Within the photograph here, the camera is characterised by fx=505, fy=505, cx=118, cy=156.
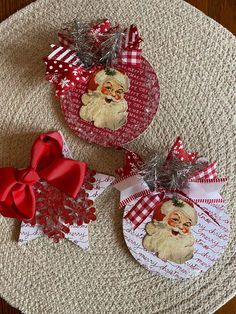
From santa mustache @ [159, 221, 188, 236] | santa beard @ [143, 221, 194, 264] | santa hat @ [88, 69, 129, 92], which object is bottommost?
santa beard @ [143, 221, 194, 264]

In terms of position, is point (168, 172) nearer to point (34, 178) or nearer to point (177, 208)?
point (177, 208)

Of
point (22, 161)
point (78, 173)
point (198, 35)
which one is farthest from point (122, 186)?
point (198, 35)

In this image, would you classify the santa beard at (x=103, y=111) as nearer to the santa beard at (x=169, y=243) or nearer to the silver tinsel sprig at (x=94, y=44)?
the silver tinsel sprig at (x=94, y=44)

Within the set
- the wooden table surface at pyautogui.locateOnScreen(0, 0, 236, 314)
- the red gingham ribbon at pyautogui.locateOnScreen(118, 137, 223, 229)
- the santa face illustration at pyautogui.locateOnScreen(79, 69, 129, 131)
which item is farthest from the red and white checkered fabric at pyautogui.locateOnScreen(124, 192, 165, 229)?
the wooden table surface at pyautogui.locateOnScreen(0, 0, 236, 314)

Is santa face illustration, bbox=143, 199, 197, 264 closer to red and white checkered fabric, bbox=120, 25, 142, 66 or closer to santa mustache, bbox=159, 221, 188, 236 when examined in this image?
santa mustache, bbox=159, 221, 188, 236

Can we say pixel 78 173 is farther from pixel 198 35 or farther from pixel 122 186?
pixel 198 35

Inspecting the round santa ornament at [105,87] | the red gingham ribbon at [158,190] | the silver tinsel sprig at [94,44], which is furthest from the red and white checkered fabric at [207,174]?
the silver tinsel sprig at [94,44]

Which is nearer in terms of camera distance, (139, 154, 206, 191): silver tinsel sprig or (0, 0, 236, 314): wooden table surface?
(139, 154, 206, 191): silver tinsel sprig
